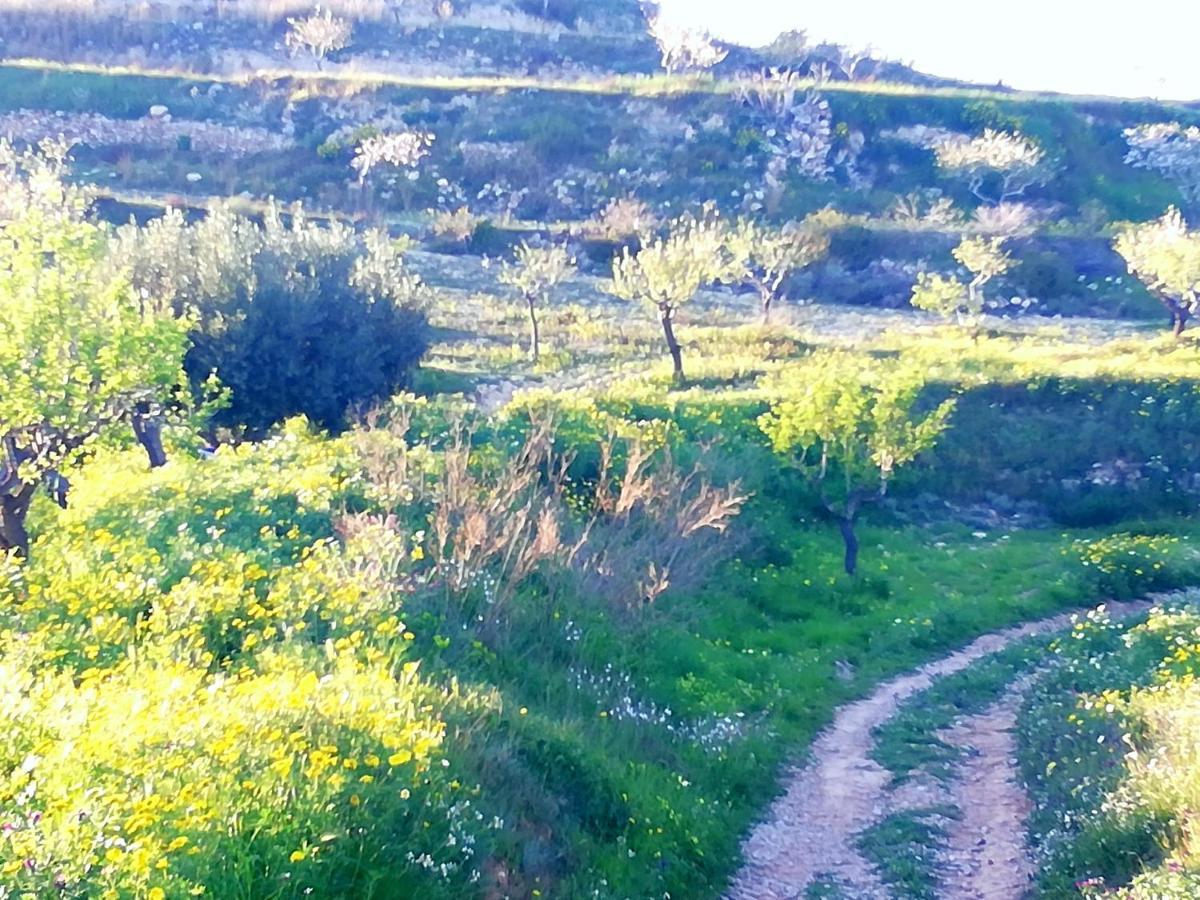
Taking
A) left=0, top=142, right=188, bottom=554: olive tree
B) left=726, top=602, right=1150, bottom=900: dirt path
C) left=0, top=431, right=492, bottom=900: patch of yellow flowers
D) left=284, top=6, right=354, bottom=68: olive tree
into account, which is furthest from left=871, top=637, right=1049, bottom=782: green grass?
left=284, top=6, right=354, bottom=68: olive tree

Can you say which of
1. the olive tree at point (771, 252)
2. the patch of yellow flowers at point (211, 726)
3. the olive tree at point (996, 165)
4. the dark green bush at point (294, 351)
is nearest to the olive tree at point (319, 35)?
the olive tree at point (771, 252)

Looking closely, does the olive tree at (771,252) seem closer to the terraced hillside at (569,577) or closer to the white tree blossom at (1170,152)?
the terraced hillside at (569,577)

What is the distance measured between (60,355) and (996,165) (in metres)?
52.4

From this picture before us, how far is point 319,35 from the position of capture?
6744 cm

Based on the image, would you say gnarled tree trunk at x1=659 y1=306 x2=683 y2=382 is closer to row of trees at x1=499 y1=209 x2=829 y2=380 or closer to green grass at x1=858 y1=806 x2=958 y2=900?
row of trees at x1=499 y1=209 x2=829 y2=380

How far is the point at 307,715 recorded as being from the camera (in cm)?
683

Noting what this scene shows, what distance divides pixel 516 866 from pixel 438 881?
37.6 inches

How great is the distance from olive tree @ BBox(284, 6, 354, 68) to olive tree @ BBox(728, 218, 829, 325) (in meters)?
34.4

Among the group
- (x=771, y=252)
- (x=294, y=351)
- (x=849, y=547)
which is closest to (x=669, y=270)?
(x=771, y=252)

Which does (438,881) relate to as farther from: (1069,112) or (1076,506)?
(1069,112)

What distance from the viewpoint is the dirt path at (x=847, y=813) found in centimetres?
926

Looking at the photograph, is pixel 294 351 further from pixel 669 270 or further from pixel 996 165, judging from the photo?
pixel 996 165

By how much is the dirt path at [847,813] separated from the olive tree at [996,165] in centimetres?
4717

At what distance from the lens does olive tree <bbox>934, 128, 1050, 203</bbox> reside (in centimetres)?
5466
